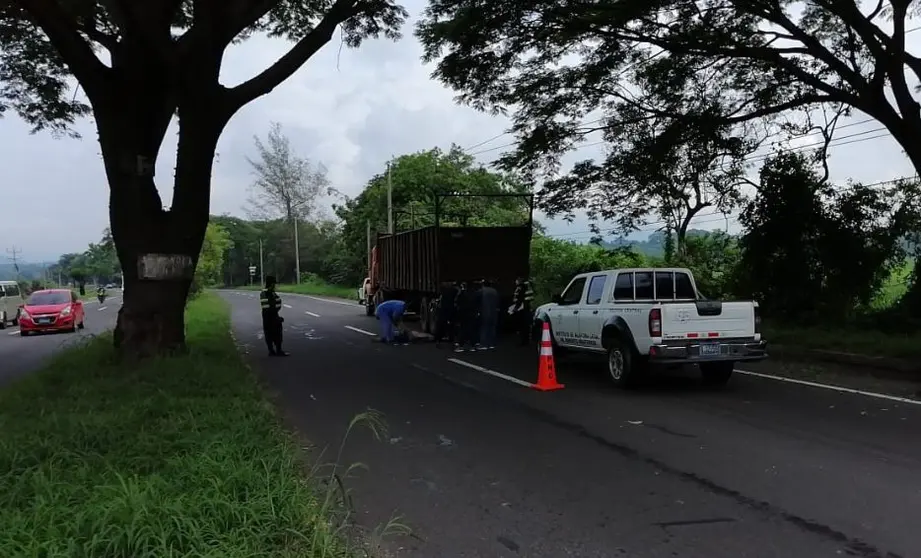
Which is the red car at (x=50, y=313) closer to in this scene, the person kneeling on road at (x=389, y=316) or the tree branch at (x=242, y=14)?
the person kneeling on road at (x=389, y=316)

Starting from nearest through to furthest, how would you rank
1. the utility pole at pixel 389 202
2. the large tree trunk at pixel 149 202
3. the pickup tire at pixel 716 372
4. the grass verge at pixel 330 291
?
the pickup tire at pixel 716 372, the large tree trunk at pixel 149 202, the utility pole at pixel 389 202, the grass verge at pixel 330 291

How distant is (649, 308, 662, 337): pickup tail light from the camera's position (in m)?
9.91

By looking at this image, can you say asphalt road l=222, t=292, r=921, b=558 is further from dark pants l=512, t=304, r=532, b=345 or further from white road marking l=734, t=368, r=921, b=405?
dark pants l=512, t=304, r=532, b=345

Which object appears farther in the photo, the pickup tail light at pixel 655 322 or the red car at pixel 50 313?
the red car at pixel 50 313

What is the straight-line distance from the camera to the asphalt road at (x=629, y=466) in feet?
15.8


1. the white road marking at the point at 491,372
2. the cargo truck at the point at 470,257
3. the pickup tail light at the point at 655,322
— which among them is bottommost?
the white road marking at the point at 491,372

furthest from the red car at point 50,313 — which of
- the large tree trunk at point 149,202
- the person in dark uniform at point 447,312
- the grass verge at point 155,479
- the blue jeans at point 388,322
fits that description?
the grass verge at point 155,479

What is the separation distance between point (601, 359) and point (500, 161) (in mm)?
5380

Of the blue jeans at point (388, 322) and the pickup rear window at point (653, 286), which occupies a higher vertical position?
Answer: the pickup rear window at point (653, 286)

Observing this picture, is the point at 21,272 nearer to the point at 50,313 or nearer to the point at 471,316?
the point at 50,313

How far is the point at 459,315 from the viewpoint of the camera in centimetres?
1683

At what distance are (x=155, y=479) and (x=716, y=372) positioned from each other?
8.23m

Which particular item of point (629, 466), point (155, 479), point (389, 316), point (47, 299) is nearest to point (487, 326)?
point (389, 316)

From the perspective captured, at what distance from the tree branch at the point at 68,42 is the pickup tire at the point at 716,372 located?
375 inches
